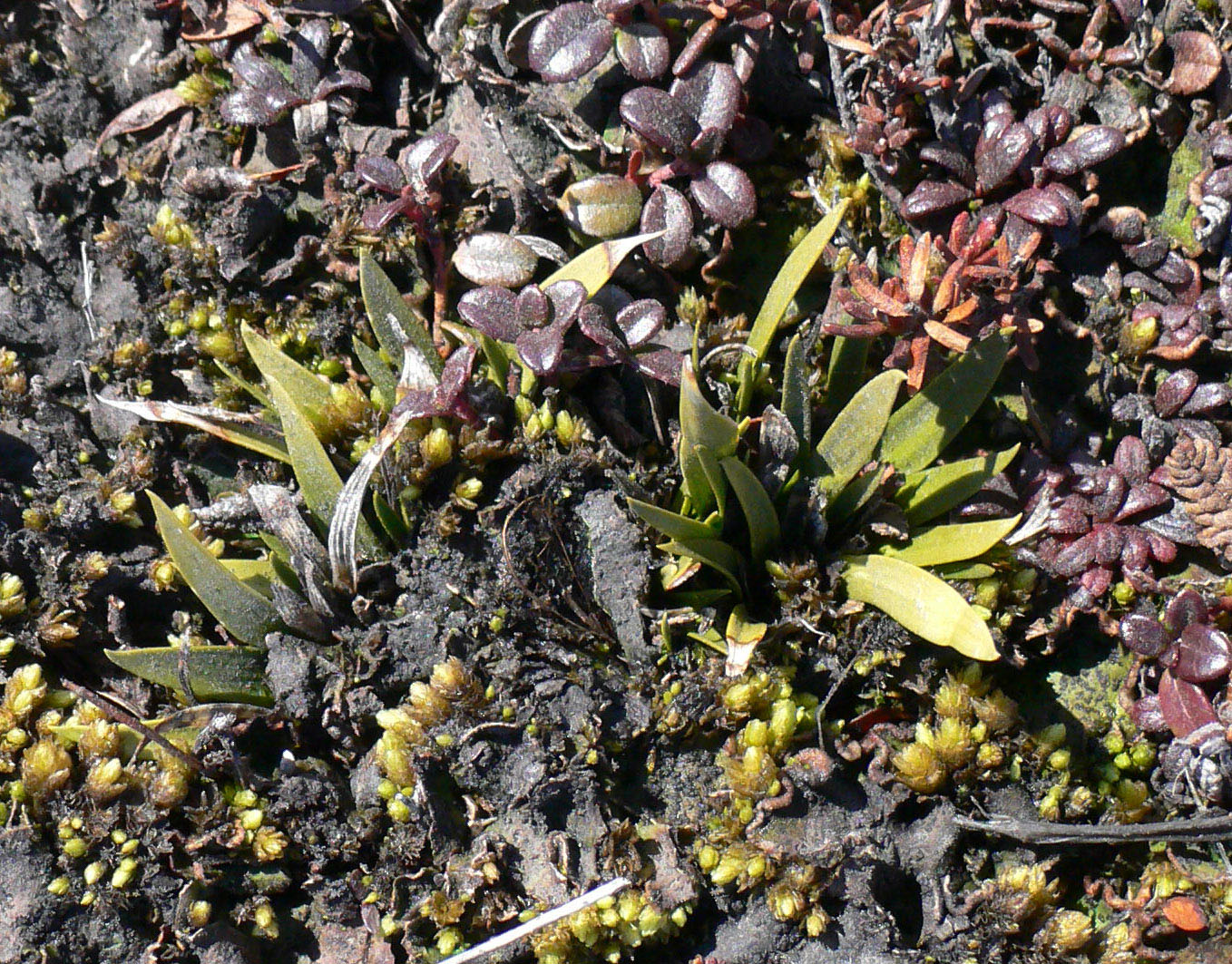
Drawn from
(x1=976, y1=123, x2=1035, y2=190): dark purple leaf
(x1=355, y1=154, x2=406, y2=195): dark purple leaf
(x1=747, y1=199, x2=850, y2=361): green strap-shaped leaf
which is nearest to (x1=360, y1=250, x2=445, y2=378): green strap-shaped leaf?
(x1=355, y1=154, x2=406, y2=195): dark purple leaf

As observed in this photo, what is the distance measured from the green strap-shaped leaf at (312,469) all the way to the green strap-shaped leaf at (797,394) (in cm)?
125

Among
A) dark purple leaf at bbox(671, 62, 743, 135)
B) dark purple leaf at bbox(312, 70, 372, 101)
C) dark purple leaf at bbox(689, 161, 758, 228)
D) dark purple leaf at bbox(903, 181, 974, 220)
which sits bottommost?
dark purple leaf at bbox(689, 161, 758, 228)

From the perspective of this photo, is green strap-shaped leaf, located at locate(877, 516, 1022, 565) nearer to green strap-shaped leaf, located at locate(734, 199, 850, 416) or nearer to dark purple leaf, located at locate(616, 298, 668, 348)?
green strap-shaped leaf, located at locate(734, 199, 850, 416)

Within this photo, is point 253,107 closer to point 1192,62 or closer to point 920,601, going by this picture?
point 920,601

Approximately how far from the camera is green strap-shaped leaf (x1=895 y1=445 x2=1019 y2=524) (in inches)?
98.8

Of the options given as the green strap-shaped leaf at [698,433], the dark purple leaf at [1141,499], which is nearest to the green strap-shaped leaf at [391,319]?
the green strap-shaped leaf at [698,433]

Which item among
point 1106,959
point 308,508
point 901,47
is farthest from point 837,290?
point 1106,959

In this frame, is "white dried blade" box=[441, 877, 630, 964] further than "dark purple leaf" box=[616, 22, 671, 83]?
No

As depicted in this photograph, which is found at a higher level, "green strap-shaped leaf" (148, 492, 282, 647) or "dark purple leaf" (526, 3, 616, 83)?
"dark purple leaf" (526, 3, 616, 83)

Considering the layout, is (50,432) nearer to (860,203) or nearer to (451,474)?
(451,474)

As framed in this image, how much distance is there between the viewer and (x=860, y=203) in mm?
2904

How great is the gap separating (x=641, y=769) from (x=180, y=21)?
299cm

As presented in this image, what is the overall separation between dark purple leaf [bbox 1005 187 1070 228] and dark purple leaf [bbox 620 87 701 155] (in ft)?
3.24

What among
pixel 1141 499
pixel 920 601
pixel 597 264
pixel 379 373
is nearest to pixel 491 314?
pixel 597 264
